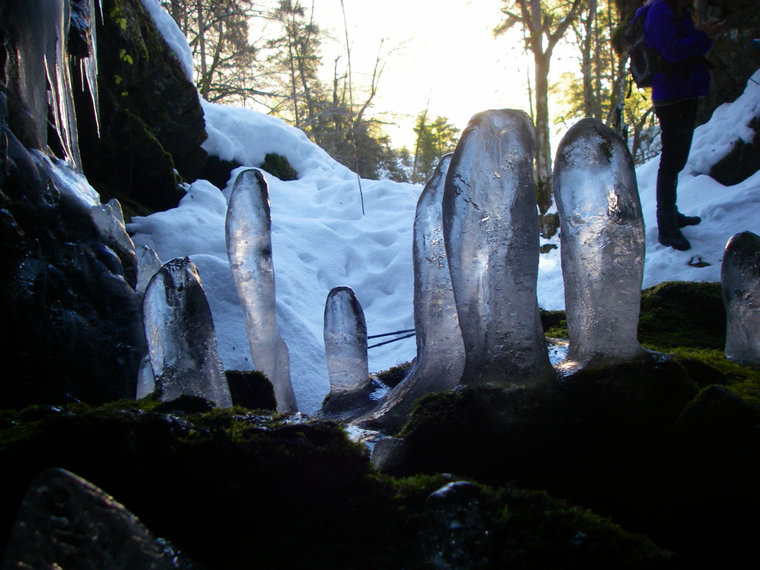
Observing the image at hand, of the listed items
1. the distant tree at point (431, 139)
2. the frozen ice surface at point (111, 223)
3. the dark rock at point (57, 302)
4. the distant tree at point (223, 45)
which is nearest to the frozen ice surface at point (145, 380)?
the dark rock at point (57, 302)

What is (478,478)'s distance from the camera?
168 cm

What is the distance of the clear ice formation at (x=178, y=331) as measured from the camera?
2080 mm

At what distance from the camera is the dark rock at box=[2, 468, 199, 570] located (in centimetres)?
82

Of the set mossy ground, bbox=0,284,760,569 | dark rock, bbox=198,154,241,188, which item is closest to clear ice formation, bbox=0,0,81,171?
mossy ground, bbox=0,284,760,569

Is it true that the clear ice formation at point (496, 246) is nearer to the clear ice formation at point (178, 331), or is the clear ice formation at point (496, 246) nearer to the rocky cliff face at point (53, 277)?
the clear ice formation at point (178, 331)

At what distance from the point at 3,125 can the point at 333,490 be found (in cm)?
266

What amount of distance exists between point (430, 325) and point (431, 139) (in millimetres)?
30303

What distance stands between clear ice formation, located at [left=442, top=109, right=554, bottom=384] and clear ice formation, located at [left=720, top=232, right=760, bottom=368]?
1.29 meters

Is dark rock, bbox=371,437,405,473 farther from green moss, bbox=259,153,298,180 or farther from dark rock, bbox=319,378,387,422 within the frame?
green moss, bbox=259,153,298,180

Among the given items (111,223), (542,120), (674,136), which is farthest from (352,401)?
(542,120)

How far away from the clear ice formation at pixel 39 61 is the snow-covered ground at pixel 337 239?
196cm

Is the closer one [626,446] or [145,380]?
[626,446]

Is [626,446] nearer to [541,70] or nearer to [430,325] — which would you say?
[430,325]

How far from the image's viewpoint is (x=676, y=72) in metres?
4.59
